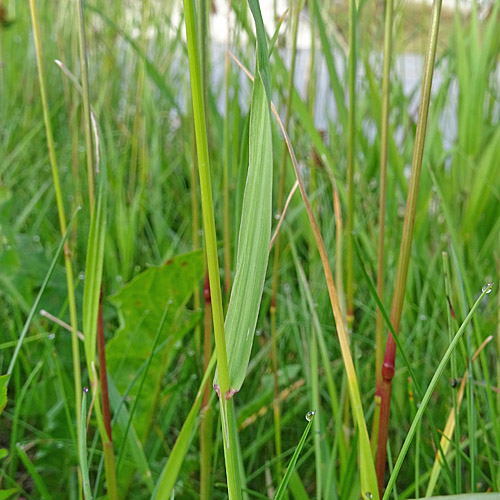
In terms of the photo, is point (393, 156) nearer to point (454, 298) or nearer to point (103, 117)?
point (454, 298)

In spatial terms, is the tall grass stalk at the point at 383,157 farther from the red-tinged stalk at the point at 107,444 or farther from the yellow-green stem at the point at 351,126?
the red-tinged stalk at the point at 107,444

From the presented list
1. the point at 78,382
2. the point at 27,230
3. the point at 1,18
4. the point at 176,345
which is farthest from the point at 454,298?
the point at 1,18

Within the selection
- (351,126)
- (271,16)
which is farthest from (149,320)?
(271,16)

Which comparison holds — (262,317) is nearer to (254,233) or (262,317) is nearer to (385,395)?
(385,395)

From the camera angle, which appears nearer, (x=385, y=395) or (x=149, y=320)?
(x=385, y=395)

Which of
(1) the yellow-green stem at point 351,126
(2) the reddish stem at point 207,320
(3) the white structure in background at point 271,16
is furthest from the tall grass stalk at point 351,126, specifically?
(3) the white structure in background at point 271,16

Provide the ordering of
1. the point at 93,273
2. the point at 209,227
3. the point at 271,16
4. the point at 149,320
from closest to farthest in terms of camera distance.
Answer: the point at 209,227, the point at 93,273, the point at 149,320, the point at 271,16

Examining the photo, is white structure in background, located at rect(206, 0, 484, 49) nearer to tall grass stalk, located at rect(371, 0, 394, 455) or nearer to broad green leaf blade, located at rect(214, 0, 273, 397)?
tall grass stalk, located at rect(371, 0, 394, 455)
